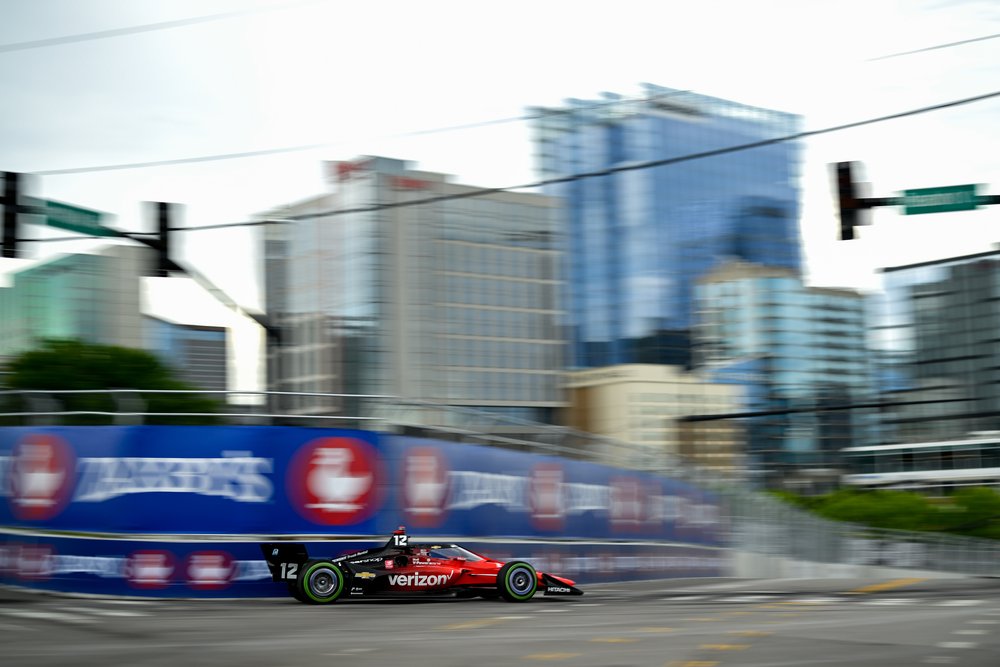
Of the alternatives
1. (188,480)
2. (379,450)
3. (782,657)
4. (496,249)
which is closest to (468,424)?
(379,450)

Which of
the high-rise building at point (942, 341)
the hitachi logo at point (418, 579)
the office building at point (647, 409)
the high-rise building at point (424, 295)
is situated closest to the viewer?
the hitachi logo at point (418, 579)

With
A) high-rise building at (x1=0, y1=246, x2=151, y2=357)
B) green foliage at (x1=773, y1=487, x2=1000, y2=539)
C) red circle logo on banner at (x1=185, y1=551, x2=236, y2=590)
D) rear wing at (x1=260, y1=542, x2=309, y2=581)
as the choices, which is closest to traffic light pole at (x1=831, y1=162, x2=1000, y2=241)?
rear wing at (x1=260, y1=542, x2=309, y2=581)

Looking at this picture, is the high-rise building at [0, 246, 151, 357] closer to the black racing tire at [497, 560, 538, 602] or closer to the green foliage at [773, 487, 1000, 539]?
the green foliage at [773, 487, 1000, 539]

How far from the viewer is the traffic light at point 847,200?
16422 millimetres

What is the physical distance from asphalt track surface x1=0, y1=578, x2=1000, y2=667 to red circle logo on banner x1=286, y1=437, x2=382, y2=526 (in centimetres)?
180

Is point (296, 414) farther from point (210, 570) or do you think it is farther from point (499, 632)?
point (499, 632)

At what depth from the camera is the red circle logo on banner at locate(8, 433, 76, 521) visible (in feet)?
64.1

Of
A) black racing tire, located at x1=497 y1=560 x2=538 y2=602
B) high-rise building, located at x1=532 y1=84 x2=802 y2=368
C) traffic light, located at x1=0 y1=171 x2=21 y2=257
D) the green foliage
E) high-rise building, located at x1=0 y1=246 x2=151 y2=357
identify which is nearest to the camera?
traffic light, located at x1=0 y1=171 x2=21 y2=257

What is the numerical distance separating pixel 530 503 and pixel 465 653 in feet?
46.6

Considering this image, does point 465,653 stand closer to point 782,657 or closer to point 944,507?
point 782,657

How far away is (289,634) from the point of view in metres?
12.5

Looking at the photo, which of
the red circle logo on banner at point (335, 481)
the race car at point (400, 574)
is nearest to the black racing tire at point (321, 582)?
the race car at point (400, 574)

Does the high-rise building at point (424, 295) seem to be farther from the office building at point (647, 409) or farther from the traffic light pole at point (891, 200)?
the traffic light pole at point (891, 200)

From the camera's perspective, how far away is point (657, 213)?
527 feet
